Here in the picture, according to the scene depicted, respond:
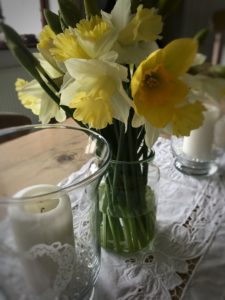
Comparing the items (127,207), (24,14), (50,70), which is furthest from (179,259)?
(24,14)

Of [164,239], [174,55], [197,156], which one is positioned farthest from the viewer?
[197,156]

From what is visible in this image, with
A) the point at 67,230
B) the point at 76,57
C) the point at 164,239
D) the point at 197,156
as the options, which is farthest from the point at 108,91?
the point at 197,156

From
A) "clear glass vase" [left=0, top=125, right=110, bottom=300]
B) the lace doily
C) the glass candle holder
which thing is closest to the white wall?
the glass candle holder

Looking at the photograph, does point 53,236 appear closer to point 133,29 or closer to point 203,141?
point 133,29

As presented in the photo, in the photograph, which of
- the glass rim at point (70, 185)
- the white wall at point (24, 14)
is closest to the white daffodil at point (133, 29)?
the glass rim at point (70, 185)

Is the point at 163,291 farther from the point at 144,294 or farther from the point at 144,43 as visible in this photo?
the point at 144,43

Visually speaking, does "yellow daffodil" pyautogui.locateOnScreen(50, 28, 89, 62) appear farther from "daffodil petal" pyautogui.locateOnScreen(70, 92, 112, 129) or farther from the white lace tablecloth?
→ the white lace tablecloth

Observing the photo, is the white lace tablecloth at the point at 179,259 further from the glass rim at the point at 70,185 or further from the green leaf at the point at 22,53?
the green leaf at the point at 22,53
